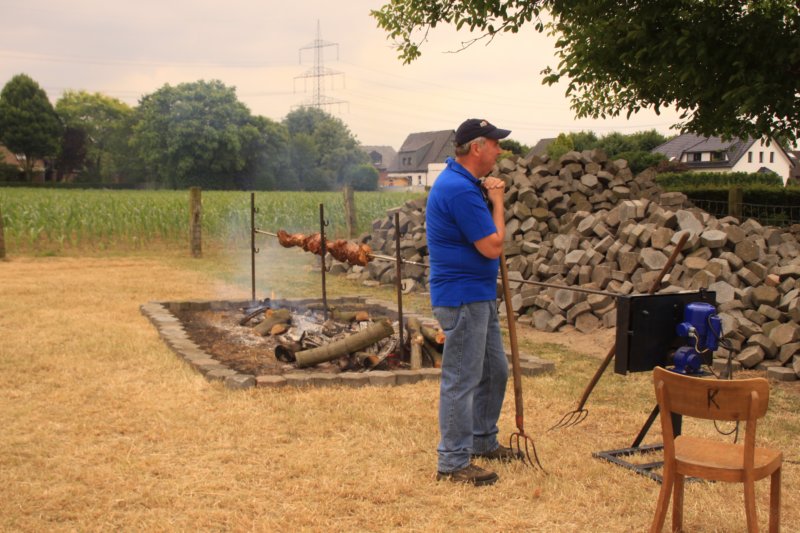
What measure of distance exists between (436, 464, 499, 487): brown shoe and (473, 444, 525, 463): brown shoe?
0.34 metres

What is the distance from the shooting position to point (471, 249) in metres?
4.41

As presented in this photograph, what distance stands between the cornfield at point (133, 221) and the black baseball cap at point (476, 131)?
46.9 feet

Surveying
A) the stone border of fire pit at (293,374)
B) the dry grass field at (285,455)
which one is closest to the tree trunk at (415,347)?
the stone border of fire pit at (293,374)

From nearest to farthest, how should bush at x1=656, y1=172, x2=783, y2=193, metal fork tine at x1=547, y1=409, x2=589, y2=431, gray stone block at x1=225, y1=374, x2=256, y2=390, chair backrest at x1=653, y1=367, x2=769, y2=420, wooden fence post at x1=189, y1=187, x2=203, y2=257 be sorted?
Answer: chair backrest at x1=653, y1=367, x2=769, y2=420
metal fork tine at x1=547, y1=409, x2=589, y2=431
gray stone block at x1=225, y1=374, x2=256, y2=390
wooden fence post at x1=189, y1=187, x2=203, y2=257
bush at x1=656, y1=172, x2=783, y2=193

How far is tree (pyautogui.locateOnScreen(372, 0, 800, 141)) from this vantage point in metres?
7.77

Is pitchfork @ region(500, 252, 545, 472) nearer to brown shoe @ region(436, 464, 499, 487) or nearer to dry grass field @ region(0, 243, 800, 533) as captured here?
dry grass field @ region(0, 243, 800, 533)

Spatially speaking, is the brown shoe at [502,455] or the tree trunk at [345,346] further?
the tree trunk at [345,346]

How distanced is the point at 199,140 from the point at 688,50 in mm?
36604

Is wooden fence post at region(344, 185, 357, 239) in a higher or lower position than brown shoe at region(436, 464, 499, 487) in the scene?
higher

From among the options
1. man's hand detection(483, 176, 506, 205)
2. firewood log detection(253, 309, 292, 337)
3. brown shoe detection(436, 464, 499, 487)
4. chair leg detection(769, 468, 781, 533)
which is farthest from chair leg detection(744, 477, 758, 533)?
firewood log detection(253, 309, 292, 337)

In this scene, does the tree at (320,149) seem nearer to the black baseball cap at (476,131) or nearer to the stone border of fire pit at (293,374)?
the stone border of fire pit at (293,374)

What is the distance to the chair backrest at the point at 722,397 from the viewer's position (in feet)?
11.0

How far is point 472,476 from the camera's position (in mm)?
4480

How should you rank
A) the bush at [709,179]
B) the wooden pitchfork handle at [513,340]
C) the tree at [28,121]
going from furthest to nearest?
the tree at [28,121]
the bush at [709,179]
the wooden pitchfork handle at [513,340]
